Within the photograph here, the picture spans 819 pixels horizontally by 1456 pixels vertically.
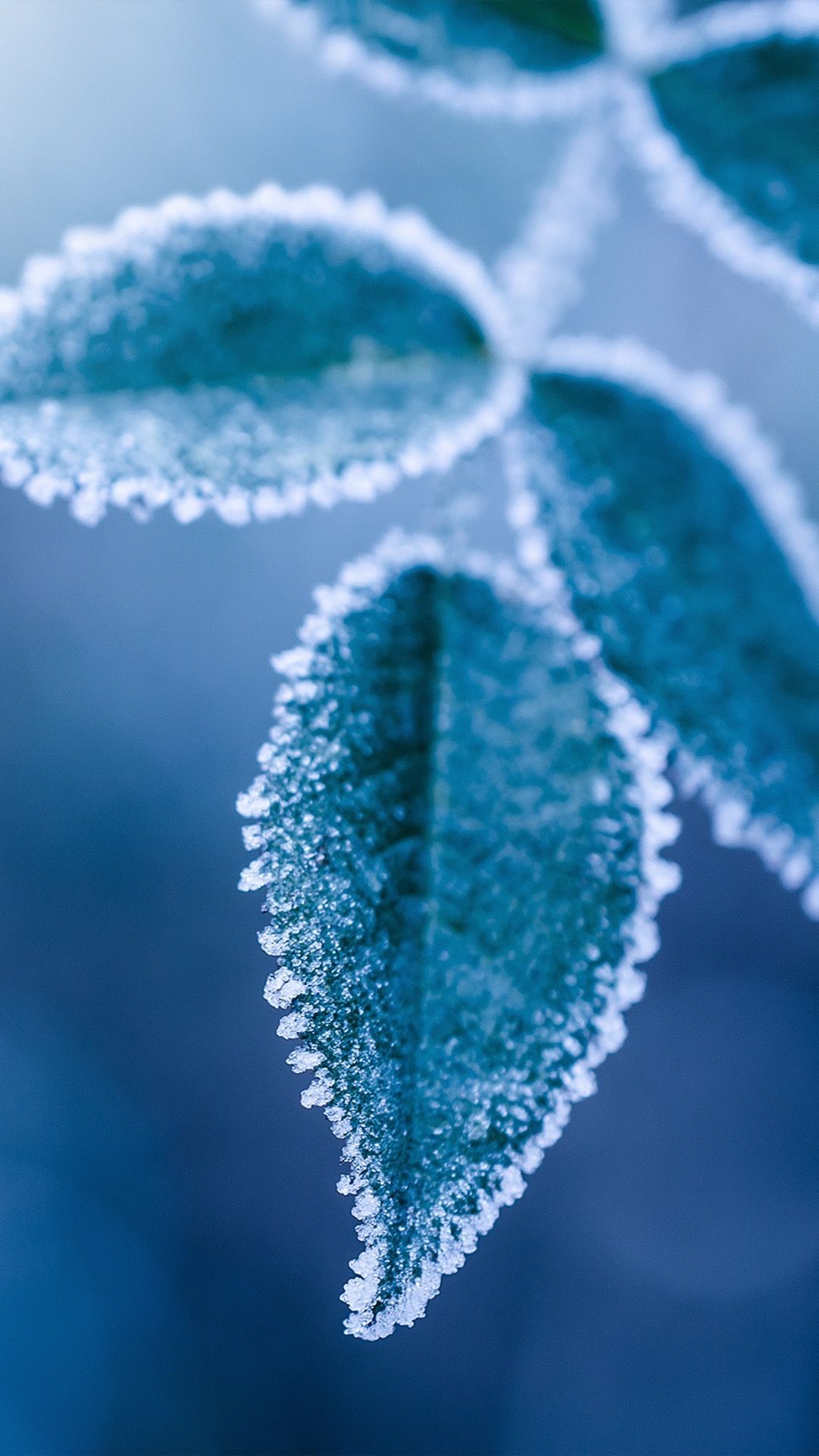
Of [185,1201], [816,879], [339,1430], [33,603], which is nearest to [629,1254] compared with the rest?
[339,1430]

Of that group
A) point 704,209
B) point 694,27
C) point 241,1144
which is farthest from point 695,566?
point 241,1144

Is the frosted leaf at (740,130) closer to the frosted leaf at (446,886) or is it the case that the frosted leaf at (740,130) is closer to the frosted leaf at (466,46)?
Answer: the frosted leaf at (466,46)

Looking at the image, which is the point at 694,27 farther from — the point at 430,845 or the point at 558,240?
the point at 430,845

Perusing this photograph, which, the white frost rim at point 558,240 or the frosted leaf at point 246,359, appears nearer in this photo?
the frosted leaf at point 246,359

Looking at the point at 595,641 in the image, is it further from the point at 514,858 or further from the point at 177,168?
the point at 177,168

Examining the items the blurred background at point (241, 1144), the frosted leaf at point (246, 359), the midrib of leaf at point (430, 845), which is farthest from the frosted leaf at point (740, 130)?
the blurred background at point (241, 1144)

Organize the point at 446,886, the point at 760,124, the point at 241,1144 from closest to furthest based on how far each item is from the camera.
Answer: the point at 446,886
the point at 760,124
the point at 241,1144
